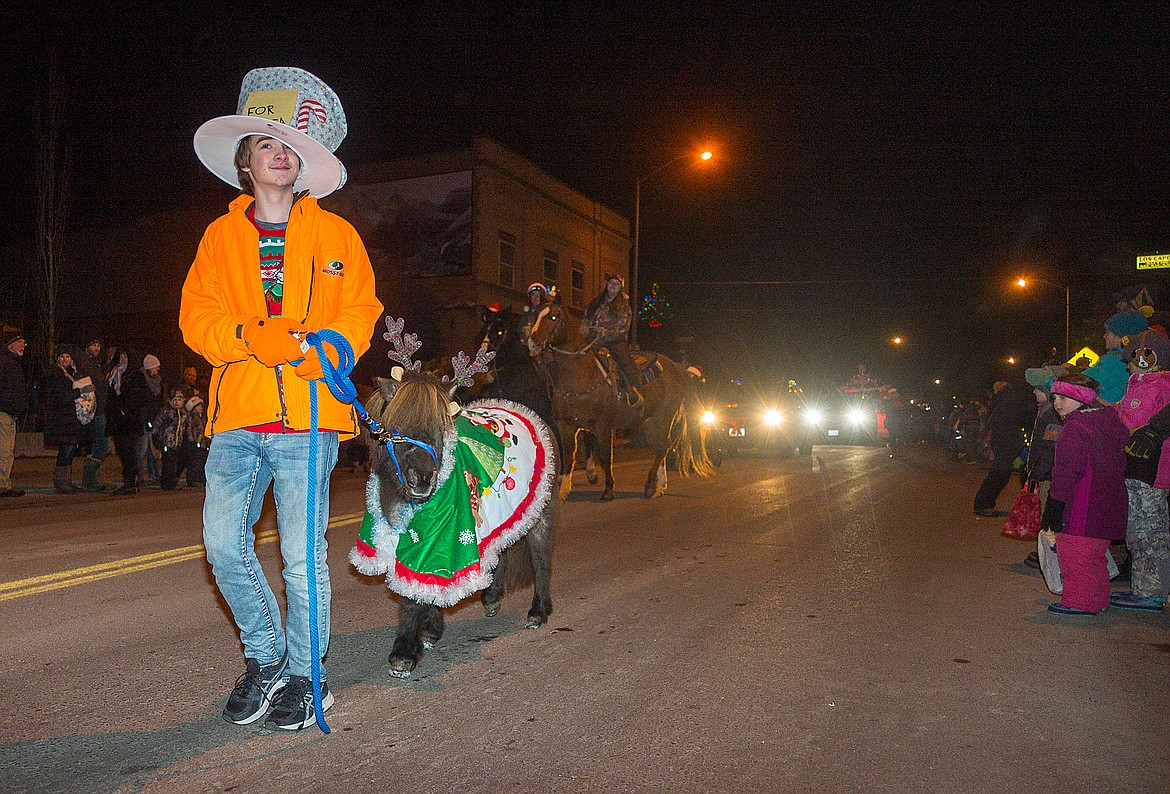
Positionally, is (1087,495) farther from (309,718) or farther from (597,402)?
(597,402)

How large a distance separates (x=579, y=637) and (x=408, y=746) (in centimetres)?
183

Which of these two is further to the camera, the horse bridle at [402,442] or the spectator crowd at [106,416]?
the spectator crowd at [106,416]

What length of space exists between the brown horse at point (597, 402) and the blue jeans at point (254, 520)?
7437 mm

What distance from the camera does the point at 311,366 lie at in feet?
11.2

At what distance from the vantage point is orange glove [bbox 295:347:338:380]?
339 centimetres

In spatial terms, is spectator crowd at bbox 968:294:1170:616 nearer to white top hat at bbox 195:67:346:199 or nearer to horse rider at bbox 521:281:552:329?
white top hat at bbox 195:67:346:199

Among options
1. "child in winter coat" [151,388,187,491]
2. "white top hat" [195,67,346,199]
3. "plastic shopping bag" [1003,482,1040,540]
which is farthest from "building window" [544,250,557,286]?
"white top hat" [195,67,346,199]

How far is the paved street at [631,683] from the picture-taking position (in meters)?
3.31

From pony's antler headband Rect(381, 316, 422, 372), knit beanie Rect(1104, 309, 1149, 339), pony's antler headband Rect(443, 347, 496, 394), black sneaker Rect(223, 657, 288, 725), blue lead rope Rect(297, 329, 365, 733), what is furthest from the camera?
knit beanie Rect(1104, 309, 1149, 339)

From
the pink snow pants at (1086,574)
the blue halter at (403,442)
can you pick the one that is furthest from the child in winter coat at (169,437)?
the pink snow pants at (1086,574)

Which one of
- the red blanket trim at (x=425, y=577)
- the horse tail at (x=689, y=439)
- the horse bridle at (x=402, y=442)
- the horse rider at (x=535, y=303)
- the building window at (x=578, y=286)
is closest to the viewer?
the horse bridle at (x=402, y=442)

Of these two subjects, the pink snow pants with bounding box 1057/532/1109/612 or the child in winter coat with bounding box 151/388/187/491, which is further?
the child in winter coat with bounding box 151/388/187/491

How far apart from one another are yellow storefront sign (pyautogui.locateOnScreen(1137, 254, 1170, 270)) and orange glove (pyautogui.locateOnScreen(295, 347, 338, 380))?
3586 centimetres

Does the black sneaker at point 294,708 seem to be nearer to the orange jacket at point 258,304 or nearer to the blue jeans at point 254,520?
the blue jeans at point 254,520
